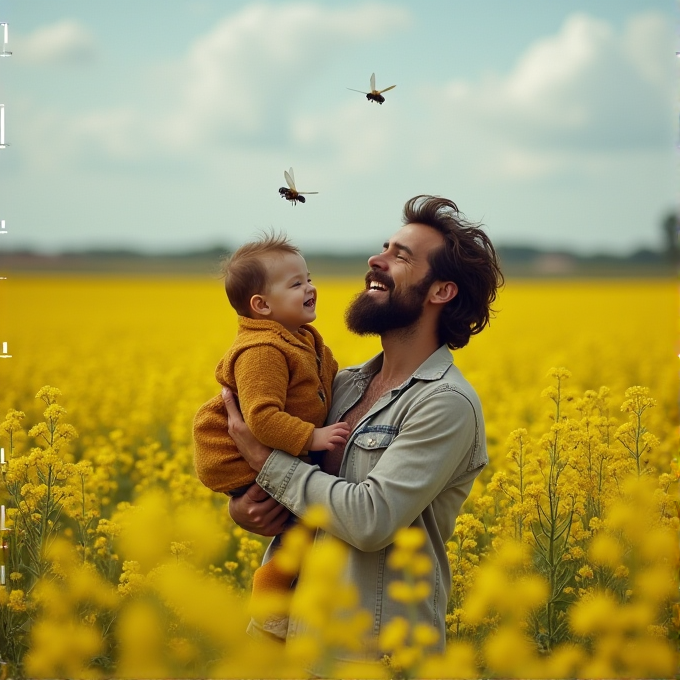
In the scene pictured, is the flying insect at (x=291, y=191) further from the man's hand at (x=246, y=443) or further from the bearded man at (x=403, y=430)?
the man's hand at (x=246, y=443)

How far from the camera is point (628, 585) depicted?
3.88m

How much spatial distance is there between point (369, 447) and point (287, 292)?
0.61m

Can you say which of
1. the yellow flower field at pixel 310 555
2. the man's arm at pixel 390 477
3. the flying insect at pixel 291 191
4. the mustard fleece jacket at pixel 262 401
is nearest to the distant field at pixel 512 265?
the yellow flower field at pixel 310 555

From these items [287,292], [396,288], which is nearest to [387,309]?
[396,288]

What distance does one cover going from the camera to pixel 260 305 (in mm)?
3188

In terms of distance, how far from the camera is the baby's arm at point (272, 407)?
2.90 m

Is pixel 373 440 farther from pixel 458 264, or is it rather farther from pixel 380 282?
pixel 458 264

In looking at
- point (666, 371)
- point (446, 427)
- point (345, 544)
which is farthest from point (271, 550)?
point (666, 371)

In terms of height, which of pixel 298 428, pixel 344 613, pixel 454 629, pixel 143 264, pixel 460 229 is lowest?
pixel 454 629

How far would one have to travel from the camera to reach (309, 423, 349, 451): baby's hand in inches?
116

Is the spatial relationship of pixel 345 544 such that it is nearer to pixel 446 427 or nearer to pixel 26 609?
pixel 446 427

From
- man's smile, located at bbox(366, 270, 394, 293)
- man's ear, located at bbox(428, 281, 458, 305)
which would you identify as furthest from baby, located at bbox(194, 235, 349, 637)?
man's ear, located at bbox(428, 281, 458, 305)

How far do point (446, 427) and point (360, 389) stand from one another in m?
0.50

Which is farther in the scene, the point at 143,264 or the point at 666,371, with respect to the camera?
the point at 143,264
